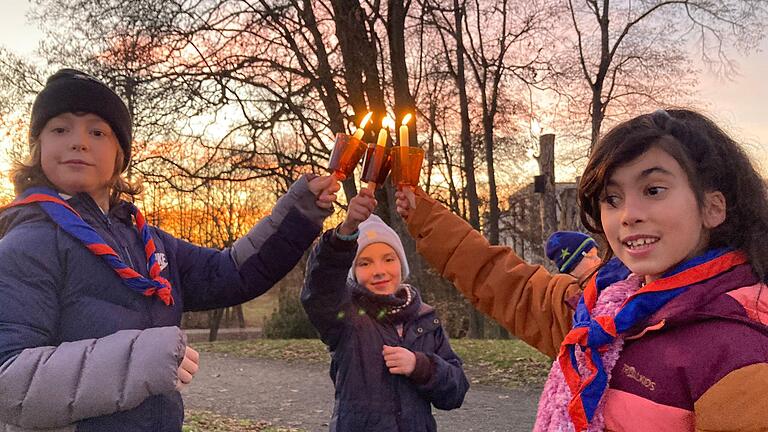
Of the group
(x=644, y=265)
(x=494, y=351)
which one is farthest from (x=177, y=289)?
(x=494, y=351)

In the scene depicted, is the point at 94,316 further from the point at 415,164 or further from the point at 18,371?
the point at 415,164

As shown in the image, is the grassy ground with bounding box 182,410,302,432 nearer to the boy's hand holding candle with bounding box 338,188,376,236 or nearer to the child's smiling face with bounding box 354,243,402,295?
the child's smiling face with bounding box 354,243,402,295

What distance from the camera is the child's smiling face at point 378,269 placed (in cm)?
324

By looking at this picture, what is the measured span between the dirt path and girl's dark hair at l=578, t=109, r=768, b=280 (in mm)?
5778

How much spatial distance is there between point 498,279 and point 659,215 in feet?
2.45

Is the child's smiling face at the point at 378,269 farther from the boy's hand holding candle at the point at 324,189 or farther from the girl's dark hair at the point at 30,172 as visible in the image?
the girl's dark hair at the point at 30,172

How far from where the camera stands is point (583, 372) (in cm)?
184

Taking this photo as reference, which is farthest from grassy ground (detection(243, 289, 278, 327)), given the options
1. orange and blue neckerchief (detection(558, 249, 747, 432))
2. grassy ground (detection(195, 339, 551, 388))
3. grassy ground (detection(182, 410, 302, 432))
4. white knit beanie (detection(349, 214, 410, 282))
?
orange and blue neckerchief (detection(558, 249, 747, 432))

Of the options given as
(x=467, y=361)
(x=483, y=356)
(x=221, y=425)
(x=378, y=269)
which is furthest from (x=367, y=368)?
(x=483, y=356)

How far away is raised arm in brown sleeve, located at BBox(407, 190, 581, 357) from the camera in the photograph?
2.31m

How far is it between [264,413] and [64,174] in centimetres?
691

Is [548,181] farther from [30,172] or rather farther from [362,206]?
[30,172]

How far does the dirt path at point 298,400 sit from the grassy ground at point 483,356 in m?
0.50

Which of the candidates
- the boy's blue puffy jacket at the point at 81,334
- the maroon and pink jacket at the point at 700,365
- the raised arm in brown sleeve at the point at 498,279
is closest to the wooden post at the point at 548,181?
the raised arm in brown sleeve at the point at 498,279
